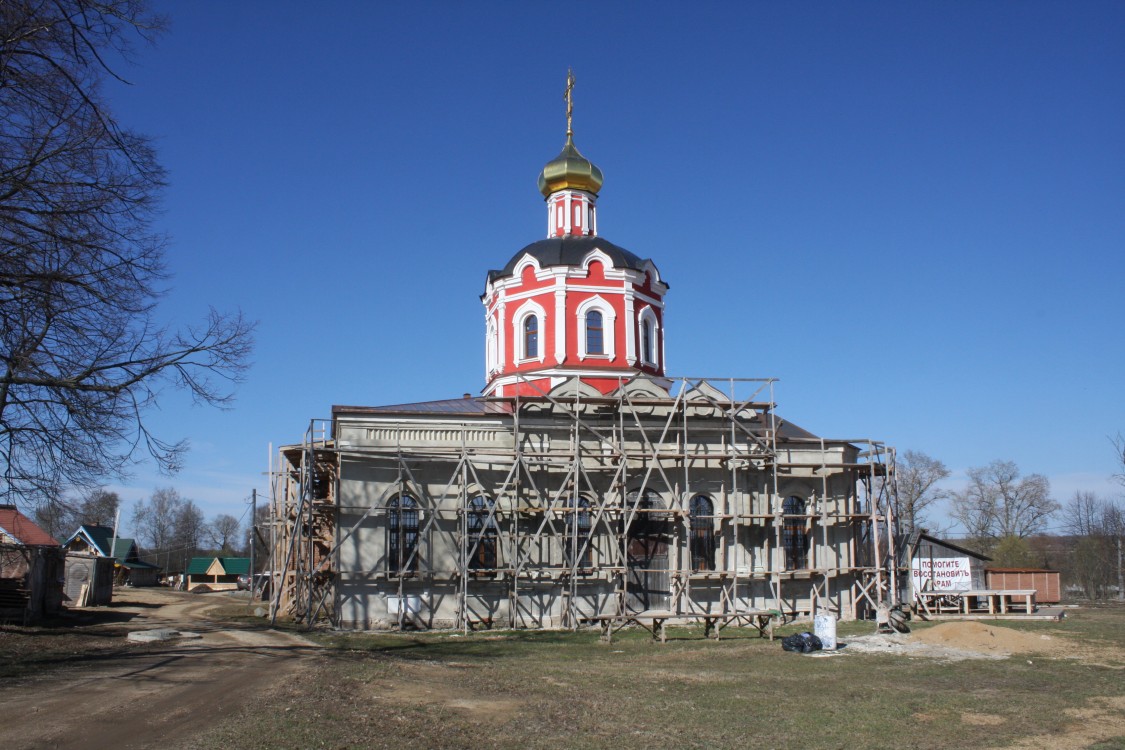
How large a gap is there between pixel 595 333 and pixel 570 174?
5949mm

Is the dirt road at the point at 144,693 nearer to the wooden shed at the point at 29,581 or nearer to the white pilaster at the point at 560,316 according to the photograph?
the wooden shed at the point at 29,581

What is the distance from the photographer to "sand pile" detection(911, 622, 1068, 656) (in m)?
18.9

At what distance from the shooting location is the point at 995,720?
1183cm

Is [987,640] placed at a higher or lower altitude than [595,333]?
lower

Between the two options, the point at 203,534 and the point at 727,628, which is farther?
the point at 203,534

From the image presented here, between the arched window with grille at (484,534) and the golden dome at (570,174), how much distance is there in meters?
12.4

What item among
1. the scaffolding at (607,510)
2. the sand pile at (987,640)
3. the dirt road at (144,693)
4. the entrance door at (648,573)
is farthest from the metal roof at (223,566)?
the sand pile at (987,640)

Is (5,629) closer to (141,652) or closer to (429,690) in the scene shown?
(141,652)

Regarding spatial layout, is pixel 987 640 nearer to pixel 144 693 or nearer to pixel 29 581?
pixel 144 693

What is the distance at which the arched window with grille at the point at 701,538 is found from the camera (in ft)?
85.7

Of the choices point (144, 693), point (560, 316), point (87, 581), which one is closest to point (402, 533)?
point (560, 316)

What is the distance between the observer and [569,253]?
30.2m

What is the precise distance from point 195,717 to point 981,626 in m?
15.6

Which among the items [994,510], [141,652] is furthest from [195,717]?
[994,510]
